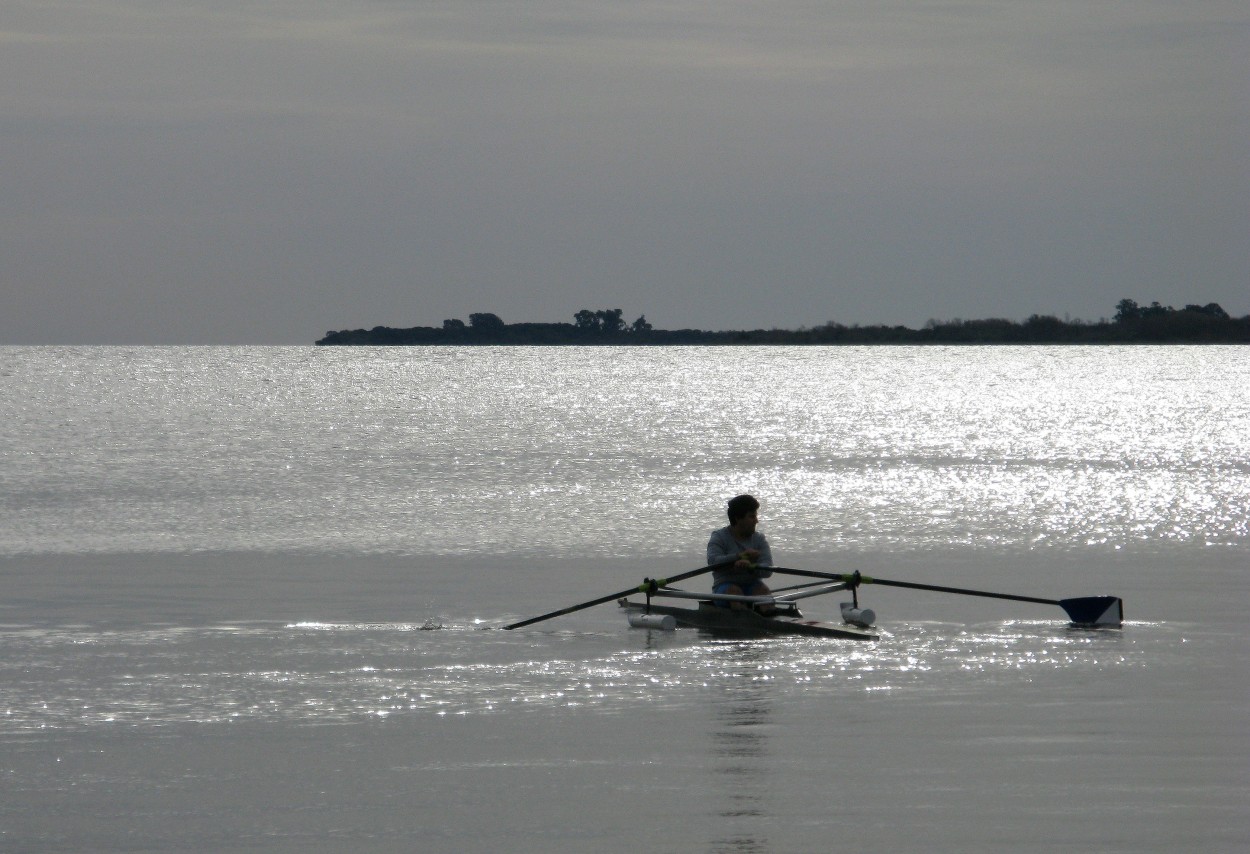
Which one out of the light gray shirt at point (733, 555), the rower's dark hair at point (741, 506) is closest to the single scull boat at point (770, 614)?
the light gray shirt at point (733, 555)

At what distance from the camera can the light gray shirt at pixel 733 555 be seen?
17.3 metres

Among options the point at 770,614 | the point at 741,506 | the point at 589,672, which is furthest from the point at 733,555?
the point at 589,672

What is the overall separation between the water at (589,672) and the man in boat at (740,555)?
94cm

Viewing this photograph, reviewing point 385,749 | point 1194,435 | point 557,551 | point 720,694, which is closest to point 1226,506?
point 557,551

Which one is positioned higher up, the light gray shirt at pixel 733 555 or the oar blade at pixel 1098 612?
the light gray shirt at pixel 733 555

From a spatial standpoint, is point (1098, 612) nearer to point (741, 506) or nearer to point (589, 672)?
point (741, 506)

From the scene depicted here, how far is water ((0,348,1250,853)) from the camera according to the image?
380 inches

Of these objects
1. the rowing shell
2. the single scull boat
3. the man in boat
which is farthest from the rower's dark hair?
the rowing shell

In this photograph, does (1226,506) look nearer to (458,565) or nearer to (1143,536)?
(1143,536)

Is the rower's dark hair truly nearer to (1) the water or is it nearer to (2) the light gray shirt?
(2) the light gray shirt

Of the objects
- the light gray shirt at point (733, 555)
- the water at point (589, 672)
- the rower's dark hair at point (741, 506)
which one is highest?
the rower's dark hair at point (741, 506)

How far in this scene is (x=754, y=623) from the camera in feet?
55.5

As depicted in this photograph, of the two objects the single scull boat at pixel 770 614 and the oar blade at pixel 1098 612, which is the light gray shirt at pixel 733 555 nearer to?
the single scull boat at pixel 770 614

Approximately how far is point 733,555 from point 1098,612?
3.86 meters
